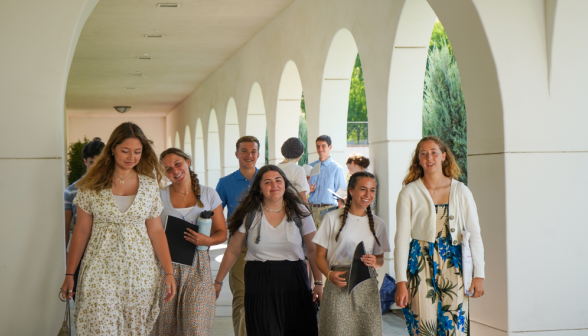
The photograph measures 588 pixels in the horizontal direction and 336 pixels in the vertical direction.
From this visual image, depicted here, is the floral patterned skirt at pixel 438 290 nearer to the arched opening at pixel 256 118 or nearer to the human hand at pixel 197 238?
the human hand at pixel 197 238

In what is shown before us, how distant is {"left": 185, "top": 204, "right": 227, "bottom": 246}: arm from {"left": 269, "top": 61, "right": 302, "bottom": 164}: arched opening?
21.4 feet

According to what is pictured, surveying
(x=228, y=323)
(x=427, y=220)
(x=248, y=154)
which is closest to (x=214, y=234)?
(x=248, y=154)

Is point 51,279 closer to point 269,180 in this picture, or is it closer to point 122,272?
point 122,272

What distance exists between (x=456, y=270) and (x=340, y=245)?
26.3 inches

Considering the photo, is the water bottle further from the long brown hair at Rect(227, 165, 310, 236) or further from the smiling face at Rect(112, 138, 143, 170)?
the smiling face at Rect(112, 138, 143, 170)

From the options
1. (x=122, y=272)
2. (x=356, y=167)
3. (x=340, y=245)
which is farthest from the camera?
(x=356, y=167)

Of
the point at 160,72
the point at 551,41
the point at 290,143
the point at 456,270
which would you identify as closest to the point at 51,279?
the point at 456,270

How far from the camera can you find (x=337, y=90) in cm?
833

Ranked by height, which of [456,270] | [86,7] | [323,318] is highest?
[86,7]

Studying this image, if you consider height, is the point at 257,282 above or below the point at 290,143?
below

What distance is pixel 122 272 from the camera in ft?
11.2

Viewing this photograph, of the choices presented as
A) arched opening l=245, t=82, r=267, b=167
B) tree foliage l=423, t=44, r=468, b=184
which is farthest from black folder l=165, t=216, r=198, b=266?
arched opening l=245, t=82, r=267, b=167

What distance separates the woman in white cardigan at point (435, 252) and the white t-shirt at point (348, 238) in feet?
0.38

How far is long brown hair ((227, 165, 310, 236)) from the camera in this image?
3.82 meters
